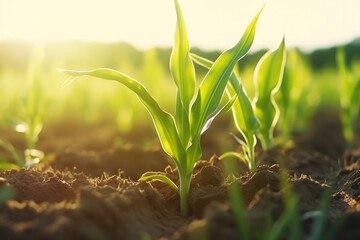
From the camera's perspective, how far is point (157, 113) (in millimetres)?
1719

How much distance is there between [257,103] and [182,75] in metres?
0.94

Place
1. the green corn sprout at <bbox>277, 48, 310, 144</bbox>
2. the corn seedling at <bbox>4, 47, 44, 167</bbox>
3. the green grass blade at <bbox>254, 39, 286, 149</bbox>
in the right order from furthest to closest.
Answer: the green corn sprout at <bbox>277, 48, 310, 144</bbox>
the corn seedling at <bbox>4, 47, 44, 167</bbox>
the green grass blade at <bbox>254, 39, 286, 149</bbox>

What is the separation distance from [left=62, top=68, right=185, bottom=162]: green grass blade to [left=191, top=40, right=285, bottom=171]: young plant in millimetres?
470

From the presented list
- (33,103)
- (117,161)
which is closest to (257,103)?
(117,161)

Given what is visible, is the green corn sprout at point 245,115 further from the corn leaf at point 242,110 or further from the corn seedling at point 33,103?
the corn seedling at point 33,103

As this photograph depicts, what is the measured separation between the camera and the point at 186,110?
1.75 meters

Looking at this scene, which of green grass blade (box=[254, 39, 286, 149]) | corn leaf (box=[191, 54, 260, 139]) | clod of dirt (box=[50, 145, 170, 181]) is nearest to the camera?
corn leaf (box=[191, 54, 260, 139])

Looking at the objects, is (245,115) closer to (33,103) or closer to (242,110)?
(242,110)

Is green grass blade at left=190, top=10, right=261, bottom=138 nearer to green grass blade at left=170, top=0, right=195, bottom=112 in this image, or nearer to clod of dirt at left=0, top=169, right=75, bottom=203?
→ green grass blade at left=170, top=0, right=195, bottom=112

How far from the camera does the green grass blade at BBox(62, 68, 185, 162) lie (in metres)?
1.65

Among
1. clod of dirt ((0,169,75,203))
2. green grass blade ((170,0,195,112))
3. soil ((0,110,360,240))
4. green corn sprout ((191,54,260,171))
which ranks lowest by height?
soil ((0,110,360,240))

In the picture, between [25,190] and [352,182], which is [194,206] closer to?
[25,190]

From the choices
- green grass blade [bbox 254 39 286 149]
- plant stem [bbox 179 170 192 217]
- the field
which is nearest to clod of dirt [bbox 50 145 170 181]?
the field

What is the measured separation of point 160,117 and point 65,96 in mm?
5488
